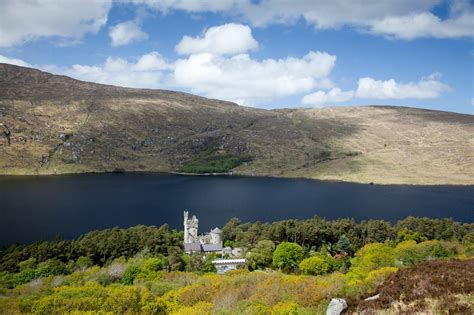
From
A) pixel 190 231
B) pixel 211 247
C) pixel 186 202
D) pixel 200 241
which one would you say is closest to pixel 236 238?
pixel 211 247

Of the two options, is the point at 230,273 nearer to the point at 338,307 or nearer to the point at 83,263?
the point at 83,263

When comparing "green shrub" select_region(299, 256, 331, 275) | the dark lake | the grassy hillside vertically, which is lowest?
the dark lake

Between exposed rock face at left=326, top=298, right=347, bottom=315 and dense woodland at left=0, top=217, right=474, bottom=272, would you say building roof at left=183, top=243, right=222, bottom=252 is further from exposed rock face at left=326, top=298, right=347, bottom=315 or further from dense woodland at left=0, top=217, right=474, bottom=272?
exposed rock face at left=326, top=298, right=347, bottom=315

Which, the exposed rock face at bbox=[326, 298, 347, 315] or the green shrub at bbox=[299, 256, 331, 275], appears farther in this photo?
the green shrub at bbox=[299, 256, 331, 275]

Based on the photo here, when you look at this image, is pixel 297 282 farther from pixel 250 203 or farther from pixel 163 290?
pixel 250 203

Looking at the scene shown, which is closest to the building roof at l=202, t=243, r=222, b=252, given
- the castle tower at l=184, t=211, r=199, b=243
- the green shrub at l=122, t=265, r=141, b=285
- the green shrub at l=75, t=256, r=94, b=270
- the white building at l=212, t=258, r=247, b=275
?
the castle tower at l=184, t=211, r=199, b=243

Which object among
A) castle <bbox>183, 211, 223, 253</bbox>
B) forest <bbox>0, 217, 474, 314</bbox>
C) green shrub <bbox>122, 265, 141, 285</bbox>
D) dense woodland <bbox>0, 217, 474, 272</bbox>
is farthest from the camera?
castle <bbox>183, 211, 223, 253</bbox>

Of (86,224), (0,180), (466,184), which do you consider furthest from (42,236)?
(466,184)
